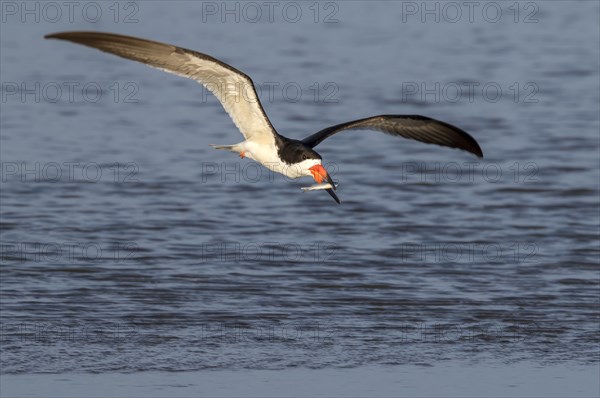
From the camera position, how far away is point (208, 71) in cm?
855

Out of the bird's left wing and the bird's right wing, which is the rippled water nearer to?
the bird's left wing

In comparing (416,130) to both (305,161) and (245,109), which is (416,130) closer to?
(305,161)

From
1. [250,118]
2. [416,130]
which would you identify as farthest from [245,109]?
[416,130]

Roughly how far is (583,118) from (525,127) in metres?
1.02

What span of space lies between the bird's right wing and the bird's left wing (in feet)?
1.20

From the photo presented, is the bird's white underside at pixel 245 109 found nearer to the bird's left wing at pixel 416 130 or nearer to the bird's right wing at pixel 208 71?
the bird's right wing at pixel 208 71

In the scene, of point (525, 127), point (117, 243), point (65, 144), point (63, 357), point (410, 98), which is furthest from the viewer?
point (410, 98)

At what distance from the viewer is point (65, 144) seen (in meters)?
17.2

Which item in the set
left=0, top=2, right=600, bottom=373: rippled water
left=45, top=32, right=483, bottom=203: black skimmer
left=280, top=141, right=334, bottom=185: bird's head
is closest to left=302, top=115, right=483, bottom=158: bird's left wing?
left=45, top=32, right=483, bottom=203: black skimmer

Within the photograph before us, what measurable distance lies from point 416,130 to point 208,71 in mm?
1415

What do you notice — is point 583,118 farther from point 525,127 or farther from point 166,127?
point 166,127

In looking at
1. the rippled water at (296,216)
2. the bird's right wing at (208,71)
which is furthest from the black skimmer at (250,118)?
the rippled water at (296,216)

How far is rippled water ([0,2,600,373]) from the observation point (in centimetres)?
1090

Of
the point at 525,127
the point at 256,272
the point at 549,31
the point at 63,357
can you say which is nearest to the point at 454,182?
the point at 525,127
